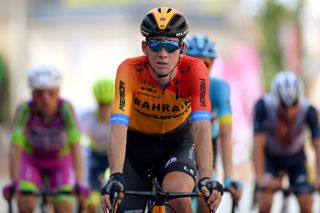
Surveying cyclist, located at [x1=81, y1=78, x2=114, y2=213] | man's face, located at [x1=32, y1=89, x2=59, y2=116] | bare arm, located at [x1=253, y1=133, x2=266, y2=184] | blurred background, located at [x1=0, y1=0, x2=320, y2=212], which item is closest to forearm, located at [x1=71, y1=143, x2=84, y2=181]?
man's face, located at [x1=32, y1=89, x2=59, y2=116]

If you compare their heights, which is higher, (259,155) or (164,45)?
(164,45)

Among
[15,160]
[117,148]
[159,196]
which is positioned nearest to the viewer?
[159,196]

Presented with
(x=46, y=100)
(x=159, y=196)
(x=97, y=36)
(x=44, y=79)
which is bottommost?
(x=159, y=196)

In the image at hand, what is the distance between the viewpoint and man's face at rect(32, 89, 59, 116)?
1116 cm

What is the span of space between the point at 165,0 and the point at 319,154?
70.0 meters

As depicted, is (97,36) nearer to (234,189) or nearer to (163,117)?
(234,189)

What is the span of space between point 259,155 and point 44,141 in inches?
98.1

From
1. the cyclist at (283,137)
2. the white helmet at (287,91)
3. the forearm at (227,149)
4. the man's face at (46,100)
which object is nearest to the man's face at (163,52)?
the forearm at (227,149)

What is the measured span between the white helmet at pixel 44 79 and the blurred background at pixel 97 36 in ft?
151

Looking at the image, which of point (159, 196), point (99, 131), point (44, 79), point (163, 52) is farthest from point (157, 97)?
point (99, 131)

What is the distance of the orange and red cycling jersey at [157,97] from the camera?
310 inches

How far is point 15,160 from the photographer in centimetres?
1109

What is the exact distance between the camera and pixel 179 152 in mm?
8266

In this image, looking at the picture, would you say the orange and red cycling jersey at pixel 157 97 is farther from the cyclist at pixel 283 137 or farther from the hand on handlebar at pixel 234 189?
the cyclist at pixel 283 137
